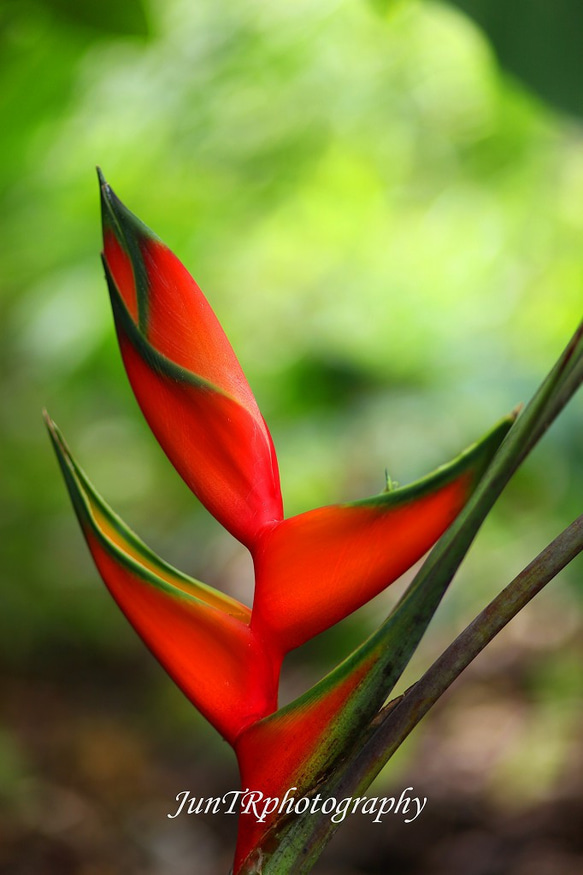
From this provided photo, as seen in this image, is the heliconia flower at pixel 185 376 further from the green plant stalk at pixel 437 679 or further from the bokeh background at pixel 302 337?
the bokeh background at pixel 302 337

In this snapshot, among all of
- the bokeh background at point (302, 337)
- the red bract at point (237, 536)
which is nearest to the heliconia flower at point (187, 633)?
the red bract at point (237, 536)

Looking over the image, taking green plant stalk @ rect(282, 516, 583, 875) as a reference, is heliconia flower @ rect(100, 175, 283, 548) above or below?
above

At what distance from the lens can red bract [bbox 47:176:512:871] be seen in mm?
277

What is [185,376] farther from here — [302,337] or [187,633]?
[302,337]

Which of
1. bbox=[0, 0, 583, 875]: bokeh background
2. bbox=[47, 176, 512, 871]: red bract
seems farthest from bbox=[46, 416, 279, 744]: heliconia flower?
bbox=[0, 0, 583, 875]: bokeh background

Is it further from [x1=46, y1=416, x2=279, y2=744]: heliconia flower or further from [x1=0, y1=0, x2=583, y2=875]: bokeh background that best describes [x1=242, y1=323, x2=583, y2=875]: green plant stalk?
[x1=0, y1=0, x2=583, y2=875]: bokeh background

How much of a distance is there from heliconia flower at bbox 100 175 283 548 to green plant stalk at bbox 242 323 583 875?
0.21ft

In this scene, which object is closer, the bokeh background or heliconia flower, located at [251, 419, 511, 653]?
heliconia flower, located at [251, 419, 511, 653]

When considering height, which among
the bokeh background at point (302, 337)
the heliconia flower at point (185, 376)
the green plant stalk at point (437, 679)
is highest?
the heliconia flower at point (185, 376)

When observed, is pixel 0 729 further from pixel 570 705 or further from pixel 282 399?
pixel 570 705

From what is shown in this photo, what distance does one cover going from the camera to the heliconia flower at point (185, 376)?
0.29 metres

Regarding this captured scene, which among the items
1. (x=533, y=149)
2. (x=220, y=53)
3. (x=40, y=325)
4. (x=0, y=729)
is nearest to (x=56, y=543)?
(x=0, y=729)

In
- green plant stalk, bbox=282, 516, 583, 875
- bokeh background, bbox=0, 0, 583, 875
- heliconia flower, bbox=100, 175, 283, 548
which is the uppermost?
heliconia flower, bbox=100, 175, 283, 548

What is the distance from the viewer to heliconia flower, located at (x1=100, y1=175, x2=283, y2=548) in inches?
11.4
